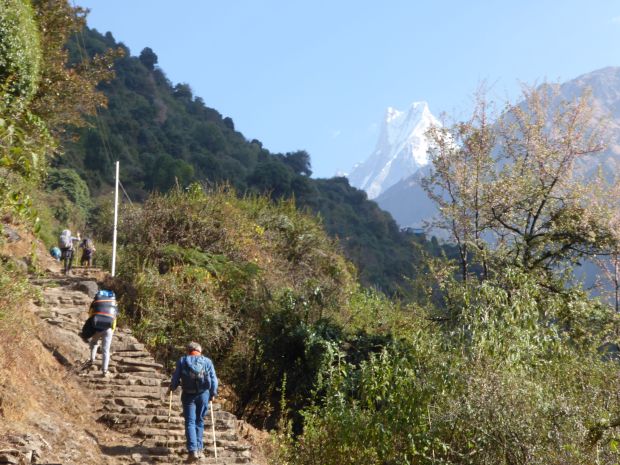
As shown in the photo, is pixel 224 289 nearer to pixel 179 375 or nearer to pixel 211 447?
pixel 211 447

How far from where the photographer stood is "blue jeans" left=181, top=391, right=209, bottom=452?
859 centimetres

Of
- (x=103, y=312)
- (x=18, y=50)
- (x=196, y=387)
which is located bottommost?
(x=196, y=387)

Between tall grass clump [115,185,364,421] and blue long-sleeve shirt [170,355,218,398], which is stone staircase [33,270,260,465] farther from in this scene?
tall grass clump [115,185,364,421]

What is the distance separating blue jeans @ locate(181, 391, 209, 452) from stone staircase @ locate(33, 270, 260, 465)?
304 millimetres

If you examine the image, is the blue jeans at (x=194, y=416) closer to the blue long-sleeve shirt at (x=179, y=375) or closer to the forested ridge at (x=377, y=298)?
the blue long-sleeve shirt at (x=179, y=375)

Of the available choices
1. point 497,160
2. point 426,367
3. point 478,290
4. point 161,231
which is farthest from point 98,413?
point 497,160

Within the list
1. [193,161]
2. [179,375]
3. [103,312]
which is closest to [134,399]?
[103,312]

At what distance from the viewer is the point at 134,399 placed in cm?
1025

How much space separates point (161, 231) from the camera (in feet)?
57.9

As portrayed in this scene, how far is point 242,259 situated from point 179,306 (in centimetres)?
346

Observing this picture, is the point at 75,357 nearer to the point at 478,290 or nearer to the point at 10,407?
the point at 10,407

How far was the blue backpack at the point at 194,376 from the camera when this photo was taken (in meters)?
8.80

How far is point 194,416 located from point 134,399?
6.24ft

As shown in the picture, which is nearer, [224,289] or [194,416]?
[194,416]
